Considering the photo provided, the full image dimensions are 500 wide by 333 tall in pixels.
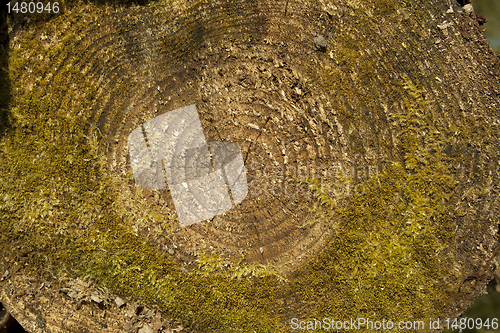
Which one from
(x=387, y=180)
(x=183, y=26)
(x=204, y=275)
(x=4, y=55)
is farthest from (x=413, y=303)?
(x=4, y=55)

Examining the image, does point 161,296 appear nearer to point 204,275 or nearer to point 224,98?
point 204,275
